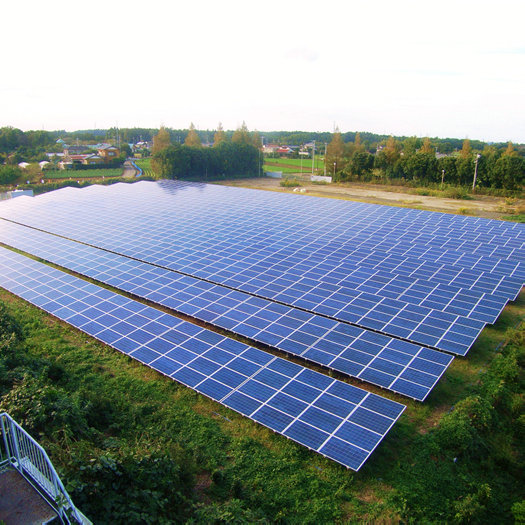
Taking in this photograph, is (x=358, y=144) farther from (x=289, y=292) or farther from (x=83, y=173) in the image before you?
(x=289, y=292)

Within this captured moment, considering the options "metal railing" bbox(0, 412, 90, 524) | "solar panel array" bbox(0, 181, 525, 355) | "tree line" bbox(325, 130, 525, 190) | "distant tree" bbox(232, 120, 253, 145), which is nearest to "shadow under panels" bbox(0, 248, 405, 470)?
"solar panel array" bbox(0, 181, 525, 355)

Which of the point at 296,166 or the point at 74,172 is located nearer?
the point at 74,172

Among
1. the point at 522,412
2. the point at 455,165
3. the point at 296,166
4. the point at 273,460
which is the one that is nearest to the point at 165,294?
the point at 273,460

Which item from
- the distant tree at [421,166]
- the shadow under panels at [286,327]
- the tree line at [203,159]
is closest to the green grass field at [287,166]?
the tree line at [203,159]

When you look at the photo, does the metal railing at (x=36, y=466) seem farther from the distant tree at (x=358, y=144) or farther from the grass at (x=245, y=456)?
the distant tree at (x=358, y=144)

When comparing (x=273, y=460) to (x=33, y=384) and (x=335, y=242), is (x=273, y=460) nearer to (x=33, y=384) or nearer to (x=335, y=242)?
(x=33, y=384)
